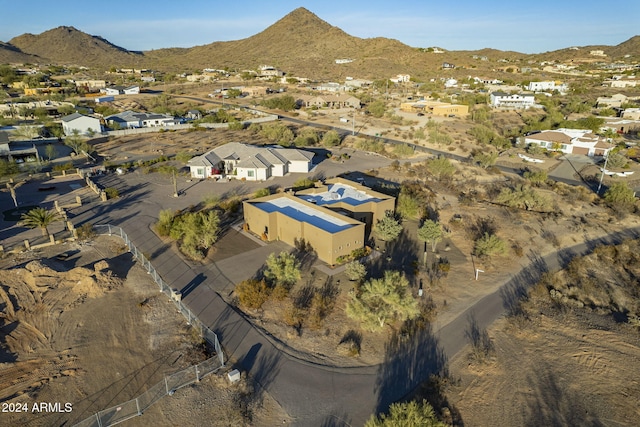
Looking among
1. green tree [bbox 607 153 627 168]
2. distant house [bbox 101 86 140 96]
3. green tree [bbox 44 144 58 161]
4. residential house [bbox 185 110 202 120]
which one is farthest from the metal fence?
distant house [bbox 101 86 140 96]

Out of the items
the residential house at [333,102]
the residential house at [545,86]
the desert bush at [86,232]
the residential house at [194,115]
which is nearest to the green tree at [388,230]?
the desert bush at [86,232]

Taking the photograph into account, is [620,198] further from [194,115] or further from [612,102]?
[194,115]

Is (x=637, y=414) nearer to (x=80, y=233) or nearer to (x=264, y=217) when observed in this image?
(x=264, y=217)

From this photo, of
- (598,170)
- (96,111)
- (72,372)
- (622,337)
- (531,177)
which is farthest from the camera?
(96,111)

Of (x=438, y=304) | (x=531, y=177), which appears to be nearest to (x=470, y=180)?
(x=531, y=177)

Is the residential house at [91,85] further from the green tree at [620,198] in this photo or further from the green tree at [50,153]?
the green tree at [620,198]

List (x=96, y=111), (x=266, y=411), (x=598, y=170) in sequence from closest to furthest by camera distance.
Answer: (x=266, y=411) < (x=598, y=170) < (x=96, y=111)

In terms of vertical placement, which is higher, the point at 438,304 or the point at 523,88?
the point at 523,88

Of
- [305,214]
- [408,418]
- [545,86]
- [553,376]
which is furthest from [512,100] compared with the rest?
[408,418]
